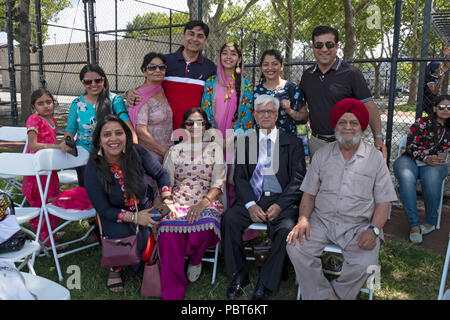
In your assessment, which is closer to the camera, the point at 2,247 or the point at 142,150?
the point at 2,247

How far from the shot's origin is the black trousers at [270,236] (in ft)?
10.4

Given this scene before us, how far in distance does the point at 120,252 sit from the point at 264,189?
136 cm

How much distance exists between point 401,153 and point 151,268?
3.36 m

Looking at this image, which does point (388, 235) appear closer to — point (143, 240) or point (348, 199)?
point (348, 199)

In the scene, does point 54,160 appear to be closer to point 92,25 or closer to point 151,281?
point 151,281

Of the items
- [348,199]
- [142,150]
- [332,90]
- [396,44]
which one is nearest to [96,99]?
[142,150]

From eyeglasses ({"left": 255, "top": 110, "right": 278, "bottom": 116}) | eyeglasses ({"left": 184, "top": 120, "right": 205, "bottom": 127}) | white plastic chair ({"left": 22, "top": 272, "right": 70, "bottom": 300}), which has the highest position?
eyeglasses ({"left": 255, "top": 110, "right": 278, "bottom": 116})

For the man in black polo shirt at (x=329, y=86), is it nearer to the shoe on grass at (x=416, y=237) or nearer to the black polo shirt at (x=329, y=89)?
the black polo shirt at (x=329, y=89)

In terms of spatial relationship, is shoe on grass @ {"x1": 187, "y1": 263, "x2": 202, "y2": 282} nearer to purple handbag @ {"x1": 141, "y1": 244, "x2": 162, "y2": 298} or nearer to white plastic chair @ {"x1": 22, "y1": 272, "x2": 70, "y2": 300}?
purple handbag @ {"x1": 141, "y1": 244, "x2": 162, "y2": 298}

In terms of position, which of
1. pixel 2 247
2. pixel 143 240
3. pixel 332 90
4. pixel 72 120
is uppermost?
pixel 332 90

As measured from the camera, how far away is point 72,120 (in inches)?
160

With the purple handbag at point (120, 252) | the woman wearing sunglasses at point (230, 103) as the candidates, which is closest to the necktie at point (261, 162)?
the woman wearing sunglasses at point (230, 103)

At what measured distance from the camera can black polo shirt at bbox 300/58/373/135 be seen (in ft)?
12.1

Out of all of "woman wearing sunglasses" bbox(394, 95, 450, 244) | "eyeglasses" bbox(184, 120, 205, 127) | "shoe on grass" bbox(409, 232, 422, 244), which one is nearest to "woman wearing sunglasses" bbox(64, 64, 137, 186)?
"eyeglasses" bbox(184, 120, 205, 127)
